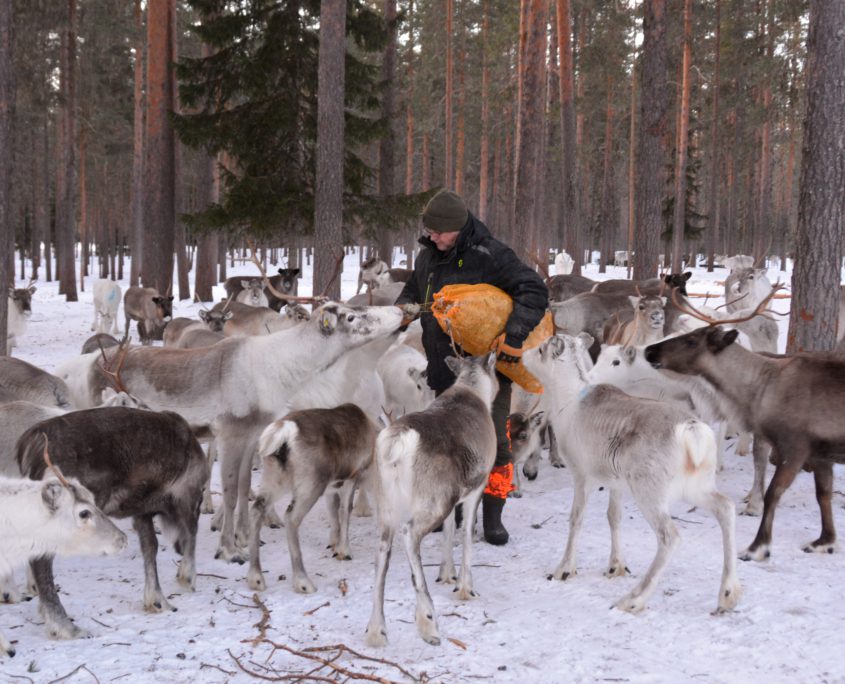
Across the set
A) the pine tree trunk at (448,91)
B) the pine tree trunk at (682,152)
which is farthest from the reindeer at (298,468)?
the pine tree trunk at (448,91)

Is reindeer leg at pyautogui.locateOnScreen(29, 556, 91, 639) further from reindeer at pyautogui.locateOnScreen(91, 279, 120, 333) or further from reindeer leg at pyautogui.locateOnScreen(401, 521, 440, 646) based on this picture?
reindeer at pyautogui.locateOnScreen(91, 279, 120, 333)

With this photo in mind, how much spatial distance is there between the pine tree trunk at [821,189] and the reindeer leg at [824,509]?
251 centimetres

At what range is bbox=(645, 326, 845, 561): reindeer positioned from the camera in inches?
199

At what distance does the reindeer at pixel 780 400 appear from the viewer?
16.6ft

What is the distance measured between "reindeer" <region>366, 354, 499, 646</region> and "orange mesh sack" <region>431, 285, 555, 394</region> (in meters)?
0.72

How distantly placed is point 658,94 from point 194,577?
35.7 ft

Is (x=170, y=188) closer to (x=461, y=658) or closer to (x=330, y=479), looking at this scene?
(x=330, y=479)

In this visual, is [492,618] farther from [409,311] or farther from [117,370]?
[117,370]

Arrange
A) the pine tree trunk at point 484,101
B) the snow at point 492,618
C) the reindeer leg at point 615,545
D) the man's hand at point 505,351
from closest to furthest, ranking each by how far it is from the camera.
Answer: the snow at point 492,618, the reindeer leg at point 615,545, the man's hand at point 505,351, the pine tree trunk at point 484,101

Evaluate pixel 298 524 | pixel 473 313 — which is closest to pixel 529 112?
pixel 473 313

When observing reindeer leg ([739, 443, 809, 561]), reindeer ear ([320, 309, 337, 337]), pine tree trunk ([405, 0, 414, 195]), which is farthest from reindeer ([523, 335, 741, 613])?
pine tree trunk ([405, 0, 414, 195])

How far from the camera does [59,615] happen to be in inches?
155

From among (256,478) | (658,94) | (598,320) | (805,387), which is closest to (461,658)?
(805,387)

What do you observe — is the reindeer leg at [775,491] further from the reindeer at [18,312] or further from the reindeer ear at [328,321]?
the reindeer at [18,312]
